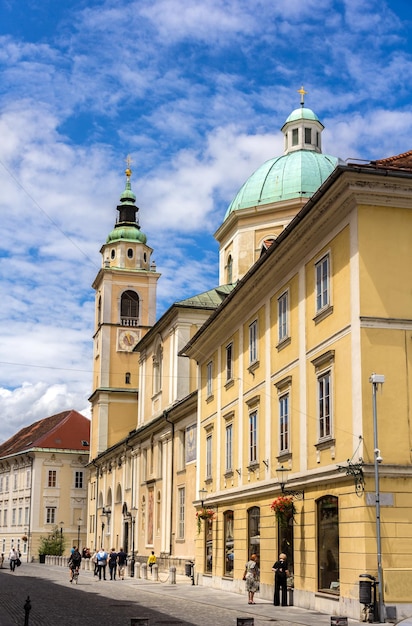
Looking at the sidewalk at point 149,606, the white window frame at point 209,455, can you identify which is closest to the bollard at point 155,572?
the sidewalk at point 149,606

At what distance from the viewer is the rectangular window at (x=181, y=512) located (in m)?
42.6

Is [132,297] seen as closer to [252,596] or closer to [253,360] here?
[253,360]

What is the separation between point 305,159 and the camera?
48344mm

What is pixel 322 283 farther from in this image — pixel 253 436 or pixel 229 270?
pixel 229 270

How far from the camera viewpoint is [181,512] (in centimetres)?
4300

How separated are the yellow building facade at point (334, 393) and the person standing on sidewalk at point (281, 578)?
36 cm

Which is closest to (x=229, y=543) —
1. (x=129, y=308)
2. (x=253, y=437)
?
(x=253, y=437)

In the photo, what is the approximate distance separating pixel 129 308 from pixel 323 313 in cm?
5276

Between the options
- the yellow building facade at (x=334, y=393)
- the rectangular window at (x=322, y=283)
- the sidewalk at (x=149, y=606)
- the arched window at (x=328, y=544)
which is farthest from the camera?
the rectangular window at (x=322, y=283)

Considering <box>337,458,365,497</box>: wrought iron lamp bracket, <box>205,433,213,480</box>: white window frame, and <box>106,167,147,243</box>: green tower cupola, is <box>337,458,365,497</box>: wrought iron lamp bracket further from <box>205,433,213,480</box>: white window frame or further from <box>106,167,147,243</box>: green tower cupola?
<box>106,167,147,243</box>: green tower cupola

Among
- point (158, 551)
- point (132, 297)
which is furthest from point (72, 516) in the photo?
point (158, 551)

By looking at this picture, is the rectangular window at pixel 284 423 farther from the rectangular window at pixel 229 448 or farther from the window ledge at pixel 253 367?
the rectangular window at pixel 229 448

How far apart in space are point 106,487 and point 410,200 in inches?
1993

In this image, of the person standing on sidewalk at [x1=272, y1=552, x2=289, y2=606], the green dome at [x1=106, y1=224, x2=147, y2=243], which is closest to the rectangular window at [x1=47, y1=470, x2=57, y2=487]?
the green dome at [x1=106, y1=224, x2=147, y2=243]
